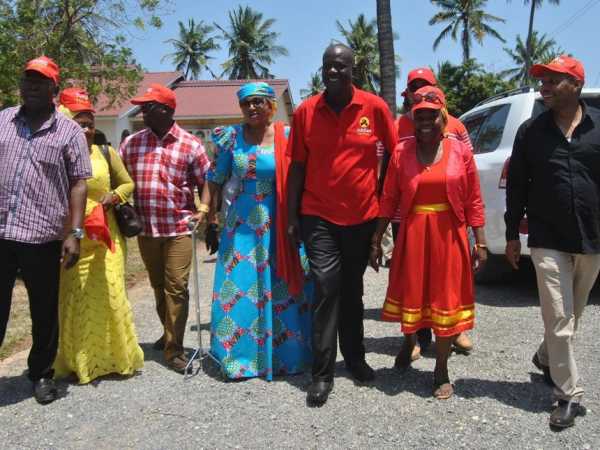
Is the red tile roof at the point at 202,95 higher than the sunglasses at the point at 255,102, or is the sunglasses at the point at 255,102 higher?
the red tile roof at the point at 202,95

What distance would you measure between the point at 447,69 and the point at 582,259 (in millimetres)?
29330

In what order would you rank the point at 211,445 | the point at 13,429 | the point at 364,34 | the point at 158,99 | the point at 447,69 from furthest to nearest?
the point at 364,34 → the point at 447,69 → the point at 158,99 → the point at 13,429 → the point at 211,445

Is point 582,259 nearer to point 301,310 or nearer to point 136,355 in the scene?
point 301,310

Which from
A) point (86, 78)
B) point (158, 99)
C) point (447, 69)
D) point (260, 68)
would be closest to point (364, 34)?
point (260, 68)

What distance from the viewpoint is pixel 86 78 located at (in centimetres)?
972

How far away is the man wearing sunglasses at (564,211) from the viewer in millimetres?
3053

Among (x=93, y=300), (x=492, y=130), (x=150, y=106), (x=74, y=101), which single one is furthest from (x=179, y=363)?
(x=492, y=130)

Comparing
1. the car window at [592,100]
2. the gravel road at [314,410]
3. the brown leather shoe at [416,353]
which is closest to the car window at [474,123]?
the car window at [592,100]

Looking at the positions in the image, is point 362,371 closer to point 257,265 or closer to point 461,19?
point 257,265

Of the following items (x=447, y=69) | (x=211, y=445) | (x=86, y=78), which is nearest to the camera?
(x=211, y=445)

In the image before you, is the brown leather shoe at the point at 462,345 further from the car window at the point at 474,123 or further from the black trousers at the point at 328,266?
the car window at the point at 474,123

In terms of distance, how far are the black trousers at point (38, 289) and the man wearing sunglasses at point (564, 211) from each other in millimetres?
2883

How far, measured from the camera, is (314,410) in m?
3.39

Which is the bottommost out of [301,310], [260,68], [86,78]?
[301,310]
